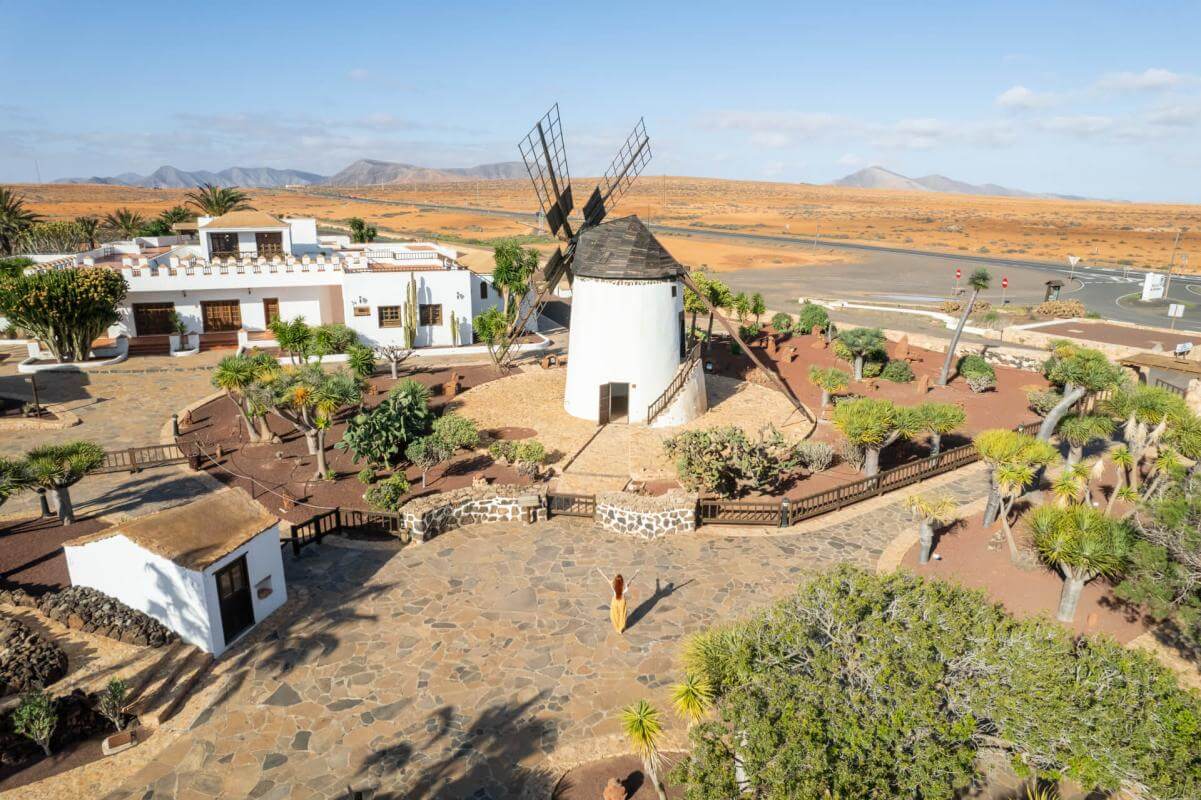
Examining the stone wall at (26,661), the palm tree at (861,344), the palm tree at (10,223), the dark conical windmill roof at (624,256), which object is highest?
the palm tree at (10,223)

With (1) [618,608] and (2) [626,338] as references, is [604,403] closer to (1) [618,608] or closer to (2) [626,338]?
(2) [626,338]

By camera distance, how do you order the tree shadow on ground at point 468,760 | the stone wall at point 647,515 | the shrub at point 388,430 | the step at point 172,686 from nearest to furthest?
the tree shadow on ground at point 468,760
the step at point 172,686
the stone wall at point 647,515
the shrub at point 388,430

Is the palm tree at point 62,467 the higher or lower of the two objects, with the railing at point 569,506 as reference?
higher

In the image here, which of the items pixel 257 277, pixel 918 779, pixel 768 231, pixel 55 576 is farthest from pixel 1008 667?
pixel 768 231

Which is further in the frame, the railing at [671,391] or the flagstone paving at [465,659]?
the railing at [671,391]

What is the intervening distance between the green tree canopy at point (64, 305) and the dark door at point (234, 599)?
25221mm

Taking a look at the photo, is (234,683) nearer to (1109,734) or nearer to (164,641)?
(164,641)

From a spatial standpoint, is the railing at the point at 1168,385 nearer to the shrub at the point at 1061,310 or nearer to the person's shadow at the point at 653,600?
the shrub at the point at 1061,310

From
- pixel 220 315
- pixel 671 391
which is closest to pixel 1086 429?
pixel 671 391

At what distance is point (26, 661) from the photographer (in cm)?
1188

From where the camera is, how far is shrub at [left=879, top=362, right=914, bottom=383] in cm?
3039

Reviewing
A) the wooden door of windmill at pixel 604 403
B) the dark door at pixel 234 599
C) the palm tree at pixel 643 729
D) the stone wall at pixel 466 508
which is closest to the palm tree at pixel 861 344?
the wooden door of windmill at pixel 604 403

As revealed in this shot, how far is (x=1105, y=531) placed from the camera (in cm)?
1275

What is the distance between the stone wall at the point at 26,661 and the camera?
11597mm
